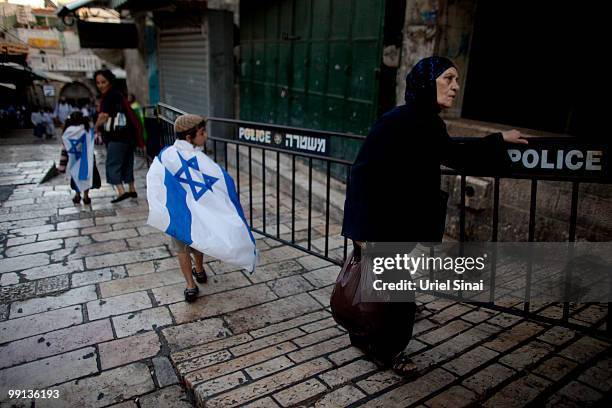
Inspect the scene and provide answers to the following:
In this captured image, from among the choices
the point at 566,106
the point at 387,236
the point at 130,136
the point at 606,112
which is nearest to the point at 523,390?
the point at 387,236

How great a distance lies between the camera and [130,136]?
22.1 feet

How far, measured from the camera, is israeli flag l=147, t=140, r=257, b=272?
3.64 metres

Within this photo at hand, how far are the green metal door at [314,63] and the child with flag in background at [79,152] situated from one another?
364 centimetres

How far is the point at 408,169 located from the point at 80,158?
5.63 meters

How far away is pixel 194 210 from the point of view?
3.70 metres

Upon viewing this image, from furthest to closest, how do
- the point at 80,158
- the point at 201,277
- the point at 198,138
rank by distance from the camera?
the point at 80,158, the point at 201,277, the point at 198,138

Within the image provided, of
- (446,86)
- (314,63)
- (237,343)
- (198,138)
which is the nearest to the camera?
(446,86)

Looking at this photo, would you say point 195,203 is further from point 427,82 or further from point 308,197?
point 308,197

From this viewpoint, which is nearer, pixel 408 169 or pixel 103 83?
pixel 408 169

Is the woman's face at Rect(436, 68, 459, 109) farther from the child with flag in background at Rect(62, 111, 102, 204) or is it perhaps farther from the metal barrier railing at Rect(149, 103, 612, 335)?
the child with flag in background at Rect(62, 111, 102, 204)

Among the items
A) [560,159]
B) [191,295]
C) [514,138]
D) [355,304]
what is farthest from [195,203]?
[560,159]

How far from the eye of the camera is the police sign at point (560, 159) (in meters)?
2.61

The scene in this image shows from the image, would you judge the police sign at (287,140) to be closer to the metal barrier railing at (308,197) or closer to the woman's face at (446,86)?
the metal barrier railing at (308,197)

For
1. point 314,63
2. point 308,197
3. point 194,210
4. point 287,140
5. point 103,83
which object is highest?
point 314,63
